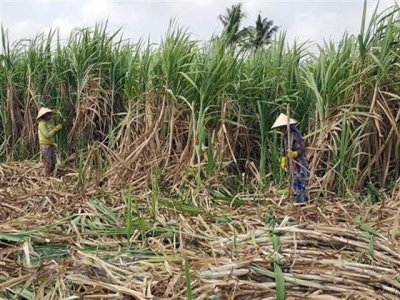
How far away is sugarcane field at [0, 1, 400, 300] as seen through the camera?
8.07ft

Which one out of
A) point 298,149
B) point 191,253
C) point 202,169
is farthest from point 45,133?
point 191,253

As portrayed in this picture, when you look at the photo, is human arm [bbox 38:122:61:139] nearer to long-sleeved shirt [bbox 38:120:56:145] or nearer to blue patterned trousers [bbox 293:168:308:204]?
long-sleeved shirt [bbox 38:120:56:145]

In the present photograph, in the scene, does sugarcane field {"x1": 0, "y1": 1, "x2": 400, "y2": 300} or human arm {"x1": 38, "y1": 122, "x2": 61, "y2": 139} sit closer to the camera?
sugarcane field {"x1": 0, "y1": 1, "x2": 400, "y2": 300}

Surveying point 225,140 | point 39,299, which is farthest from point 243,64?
point 39,299

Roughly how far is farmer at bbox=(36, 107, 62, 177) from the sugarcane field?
2 cm

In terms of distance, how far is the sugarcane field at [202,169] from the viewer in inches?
96.9

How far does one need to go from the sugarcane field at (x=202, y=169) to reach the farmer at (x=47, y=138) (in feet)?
0.06

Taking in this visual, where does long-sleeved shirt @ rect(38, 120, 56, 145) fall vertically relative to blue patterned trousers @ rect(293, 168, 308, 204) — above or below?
above

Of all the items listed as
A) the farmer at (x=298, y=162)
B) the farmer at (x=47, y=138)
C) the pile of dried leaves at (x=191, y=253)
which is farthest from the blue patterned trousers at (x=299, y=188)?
the farmer at (x=47, y=138)

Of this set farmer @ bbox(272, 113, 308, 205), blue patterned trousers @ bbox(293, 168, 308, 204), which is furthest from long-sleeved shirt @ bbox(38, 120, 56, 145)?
blue patterned trousers @ bbox(293, 168, 308, 204)

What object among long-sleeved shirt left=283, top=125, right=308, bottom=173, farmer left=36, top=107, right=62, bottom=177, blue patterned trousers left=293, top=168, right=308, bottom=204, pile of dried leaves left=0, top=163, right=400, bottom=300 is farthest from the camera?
farmer left=36, top=107, right=62, bottom=177

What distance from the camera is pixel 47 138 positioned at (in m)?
5.59

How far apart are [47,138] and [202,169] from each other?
6.31 feet

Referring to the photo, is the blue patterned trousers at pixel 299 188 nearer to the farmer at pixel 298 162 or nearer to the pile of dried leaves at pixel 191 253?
the farmer at pixel 298 162
